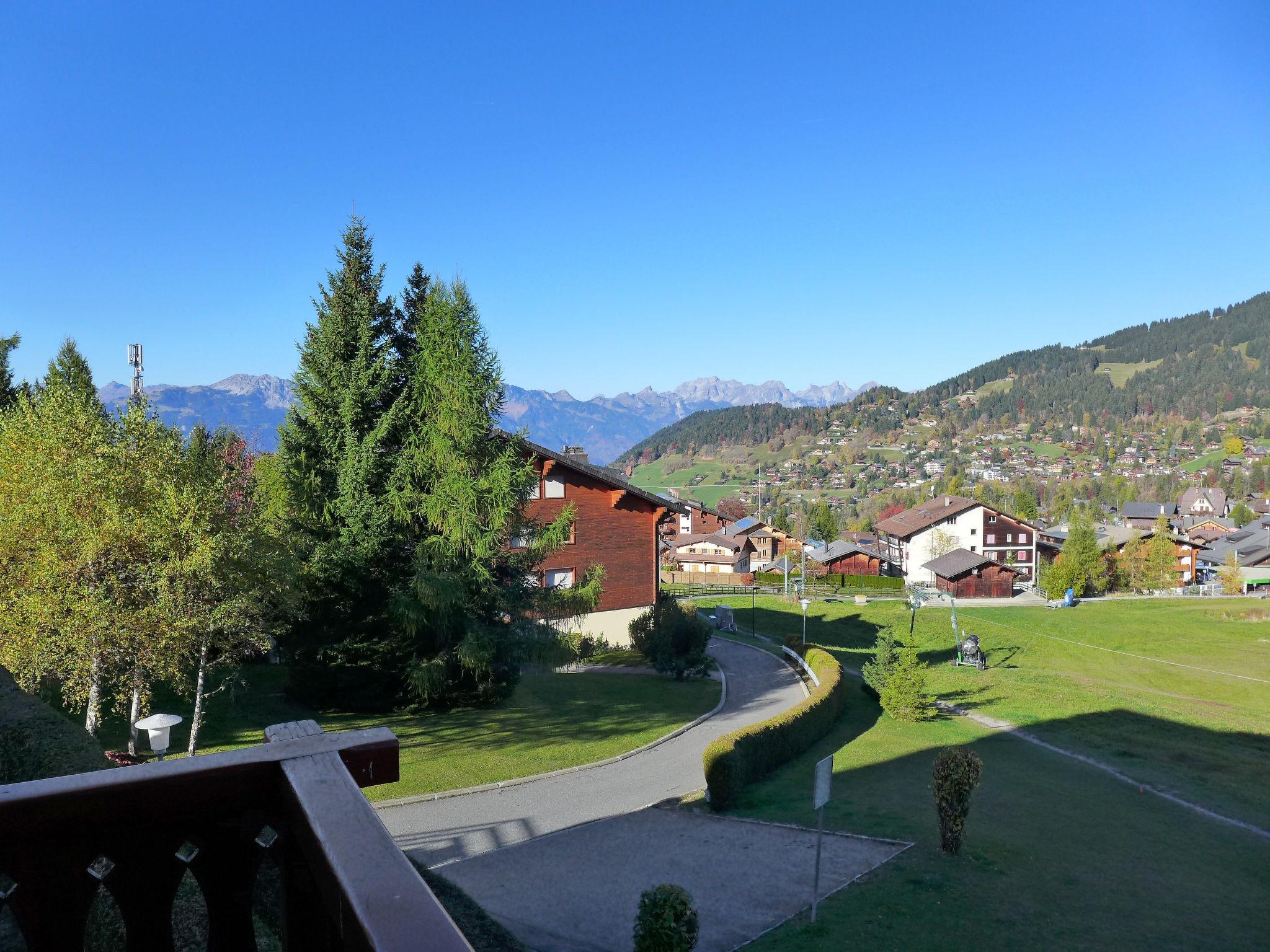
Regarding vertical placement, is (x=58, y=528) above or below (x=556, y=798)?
above

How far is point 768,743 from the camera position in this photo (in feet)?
75.4

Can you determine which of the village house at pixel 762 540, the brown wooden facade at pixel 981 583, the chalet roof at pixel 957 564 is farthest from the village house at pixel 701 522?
the brown wooden facade at pixel 981 583

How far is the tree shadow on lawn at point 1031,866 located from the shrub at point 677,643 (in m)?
10.2

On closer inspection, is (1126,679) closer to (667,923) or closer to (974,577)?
(974,577)

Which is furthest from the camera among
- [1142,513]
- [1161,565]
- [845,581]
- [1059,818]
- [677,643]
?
[1142,513]

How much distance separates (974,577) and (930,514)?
16.2m

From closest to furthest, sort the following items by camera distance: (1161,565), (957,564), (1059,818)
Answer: (1059,818) → (957,564) → (1161,565)

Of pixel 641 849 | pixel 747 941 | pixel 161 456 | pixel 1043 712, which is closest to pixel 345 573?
pixel 161 456

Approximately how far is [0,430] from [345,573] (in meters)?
8.74

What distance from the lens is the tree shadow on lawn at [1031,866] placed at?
12680mm

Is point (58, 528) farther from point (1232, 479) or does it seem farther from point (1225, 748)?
point (1232, 479)

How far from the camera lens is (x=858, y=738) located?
2689 centimetres

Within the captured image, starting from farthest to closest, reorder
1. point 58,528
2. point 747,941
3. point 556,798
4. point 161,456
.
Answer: point 556,798
point 161,456
point 58,528
point 747,941

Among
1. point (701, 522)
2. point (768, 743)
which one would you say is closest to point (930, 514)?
point (701, 522)
